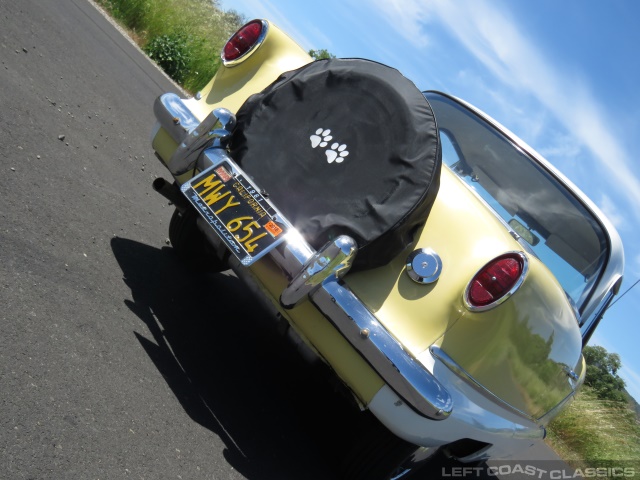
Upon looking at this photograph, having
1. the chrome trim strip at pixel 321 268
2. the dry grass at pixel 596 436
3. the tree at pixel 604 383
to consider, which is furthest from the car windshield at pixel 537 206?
the dry grass at pixel 596 436

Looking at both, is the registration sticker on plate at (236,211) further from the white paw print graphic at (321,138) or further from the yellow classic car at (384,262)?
the white paw print graphic at (321,138)

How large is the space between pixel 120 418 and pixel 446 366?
1306 millimetres

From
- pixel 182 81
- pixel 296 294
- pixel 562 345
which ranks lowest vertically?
pixel 182 81

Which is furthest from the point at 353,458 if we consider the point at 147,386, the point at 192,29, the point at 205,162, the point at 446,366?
the point at 192,29

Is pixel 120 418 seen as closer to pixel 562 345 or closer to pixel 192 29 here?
pixel 562 345

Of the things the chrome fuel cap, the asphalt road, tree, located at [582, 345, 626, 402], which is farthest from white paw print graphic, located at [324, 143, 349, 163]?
tree, located at [582, 345, 626, 402]

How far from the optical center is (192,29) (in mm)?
14781

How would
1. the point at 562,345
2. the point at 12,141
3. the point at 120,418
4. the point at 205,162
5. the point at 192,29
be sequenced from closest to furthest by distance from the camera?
1. the point at 120,418
2. the point at 562,345
3. the point at 205,162
4. the point at 12,141
5. the point at 192,29

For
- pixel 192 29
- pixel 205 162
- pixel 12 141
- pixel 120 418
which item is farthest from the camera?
pixel 192 29

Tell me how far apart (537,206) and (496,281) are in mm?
1534

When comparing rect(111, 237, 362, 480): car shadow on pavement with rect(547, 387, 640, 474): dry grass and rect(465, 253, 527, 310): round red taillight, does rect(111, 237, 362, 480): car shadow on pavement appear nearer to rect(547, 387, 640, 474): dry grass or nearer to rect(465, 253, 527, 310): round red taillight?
rect(465, 253, 527, 310): round red taillight

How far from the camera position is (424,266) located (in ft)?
9.83

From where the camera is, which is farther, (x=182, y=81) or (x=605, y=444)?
(x=182, y=81)

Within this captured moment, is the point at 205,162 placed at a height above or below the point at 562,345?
below
